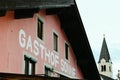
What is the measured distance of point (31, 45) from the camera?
59.1 feet

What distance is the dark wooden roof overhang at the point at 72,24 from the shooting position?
16719 mm

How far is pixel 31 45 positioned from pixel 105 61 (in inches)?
3793

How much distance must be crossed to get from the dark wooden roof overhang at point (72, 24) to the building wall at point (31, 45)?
1.20 ft

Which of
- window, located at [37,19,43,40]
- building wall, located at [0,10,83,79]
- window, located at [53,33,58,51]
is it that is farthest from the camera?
window, located at [53,33,58,51]

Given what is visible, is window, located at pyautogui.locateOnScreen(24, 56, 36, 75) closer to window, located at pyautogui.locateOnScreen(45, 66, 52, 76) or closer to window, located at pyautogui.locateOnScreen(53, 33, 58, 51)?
window, located at pyautogui.locateOnScreen(45, 66, 52, 76)

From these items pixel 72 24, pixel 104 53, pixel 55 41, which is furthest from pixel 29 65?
pixel 104 53

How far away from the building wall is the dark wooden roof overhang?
0.37 metres

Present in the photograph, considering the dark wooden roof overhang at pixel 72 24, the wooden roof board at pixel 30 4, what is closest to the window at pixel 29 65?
the dark wooden roof overhang at pixel 72 24

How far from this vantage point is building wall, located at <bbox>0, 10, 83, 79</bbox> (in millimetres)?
15773

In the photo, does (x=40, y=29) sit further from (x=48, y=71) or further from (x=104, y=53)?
(x=104, y=53)

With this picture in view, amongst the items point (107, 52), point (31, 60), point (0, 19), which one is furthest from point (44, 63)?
point (107, 52)

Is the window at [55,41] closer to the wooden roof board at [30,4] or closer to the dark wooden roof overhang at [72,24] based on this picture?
the dark wooden roof overhang at [72,24]

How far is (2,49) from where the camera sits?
15516 mm

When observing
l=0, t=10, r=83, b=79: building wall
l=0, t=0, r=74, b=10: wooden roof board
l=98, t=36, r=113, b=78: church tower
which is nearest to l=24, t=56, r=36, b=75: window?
l=0, t=10, r=83, b=79: building wall
